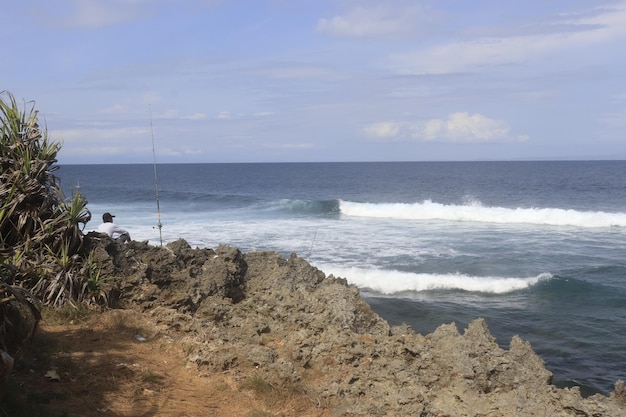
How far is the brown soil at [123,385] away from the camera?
4.78 m

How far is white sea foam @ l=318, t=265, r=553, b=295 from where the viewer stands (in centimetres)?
1608

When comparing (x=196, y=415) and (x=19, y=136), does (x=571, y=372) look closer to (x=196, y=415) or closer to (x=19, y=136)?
(x=196, y=415)

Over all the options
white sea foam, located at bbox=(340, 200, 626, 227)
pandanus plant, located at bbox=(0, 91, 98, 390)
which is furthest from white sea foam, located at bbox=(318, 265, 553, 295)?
white sea foam, located at bbox=(340, 200, 626, 227)

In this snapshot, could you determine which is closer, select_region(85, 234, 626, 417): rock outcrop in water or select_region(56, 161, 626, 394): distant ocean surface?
select_region(85, 234, 626, 417): rock outcrop in water

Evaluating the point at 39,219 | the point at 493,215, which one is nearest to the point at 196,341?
the point at 39,219

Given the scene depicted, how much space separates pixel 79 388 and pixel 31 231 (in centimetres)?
291

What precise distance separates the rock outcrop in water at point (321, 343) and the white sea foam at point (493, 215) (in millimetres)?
27318

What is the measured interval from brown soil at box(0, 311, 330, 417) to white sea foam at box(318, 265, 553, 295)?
1029cm

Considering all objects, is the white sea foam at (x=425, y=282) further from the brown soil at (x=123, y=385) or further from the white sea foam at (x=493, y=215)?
the white sea foam at (x=493, y=215)

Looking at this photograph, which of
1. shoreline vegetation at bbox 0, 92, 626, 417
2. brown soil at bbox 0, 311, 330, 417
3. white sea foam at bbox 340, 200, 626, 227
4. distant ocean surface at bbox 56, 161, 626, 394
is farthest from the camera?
white sea foam at bbox 340, 200, 626, 227

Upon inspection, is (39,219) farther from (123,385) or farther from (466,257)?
(466,257)

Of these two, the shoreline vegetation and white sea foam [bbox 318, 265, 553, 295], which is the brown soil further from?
white sea foam [bbox 318, 265, 553, 295]

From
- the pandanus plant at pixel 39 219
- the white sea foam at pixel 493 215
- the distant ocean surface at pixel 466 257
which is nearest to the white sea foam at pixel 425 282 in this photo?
the distant ocean surface at pixel 466 257

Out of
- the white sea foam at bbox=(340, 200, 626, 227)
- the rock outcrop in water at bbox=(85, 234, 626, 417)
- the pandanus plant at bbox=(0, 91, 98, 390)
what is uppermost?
the pandanus plant at bbox=(0, 91, 98, 390)
